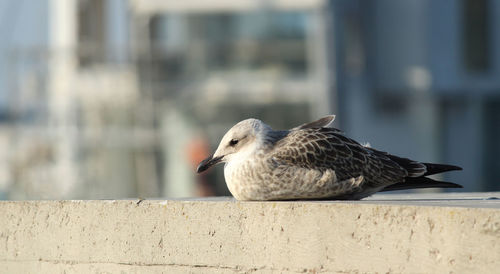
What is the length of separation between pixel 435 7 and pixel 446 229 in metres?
21.8

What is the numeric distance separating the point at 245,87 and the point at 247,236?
1882 centimetres

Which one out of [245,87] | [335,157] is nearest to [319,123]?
[335,157]

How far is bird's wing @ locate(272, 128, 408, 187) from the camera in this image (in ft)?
22.6

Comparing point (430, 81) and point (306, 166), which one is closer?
point (306, 166)

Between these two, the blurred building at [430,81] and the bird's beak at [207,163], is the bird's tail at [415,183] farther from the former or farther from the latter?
the blurred building at [430,81]

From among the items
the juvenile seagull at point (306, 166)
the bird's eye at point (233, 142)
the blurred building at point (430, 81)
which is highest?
the blurred building at point (430, 81)

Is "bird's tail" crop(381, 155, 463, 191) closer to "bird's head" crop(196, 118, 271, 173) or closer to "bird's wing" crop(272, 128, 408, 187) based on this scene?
"bird's wing" crop(272, 128, 408, 187)

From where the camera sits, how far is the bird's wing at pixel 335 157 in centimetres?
689

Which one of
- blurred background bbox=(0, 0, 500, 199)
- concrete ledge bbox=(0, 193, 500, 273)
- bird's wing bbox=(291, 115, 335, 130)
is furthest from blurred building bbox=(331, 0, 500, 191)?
concrete ledge bbox=(0, 193, 500, 273)

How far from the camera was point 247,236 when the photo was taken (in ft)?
20.4

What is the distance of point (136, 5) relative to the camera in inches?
1033

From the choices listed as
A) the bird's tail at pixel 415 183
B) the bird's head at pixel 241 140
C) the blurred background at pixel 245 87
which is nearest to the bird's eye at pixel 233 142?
the bird's head at pixel 241 140

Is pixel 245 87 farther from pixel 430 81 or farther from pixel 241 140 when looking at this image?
pixel 241 140

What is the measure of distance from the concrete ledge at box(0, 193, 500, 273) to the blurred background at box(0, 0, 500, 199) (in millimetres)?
15428
